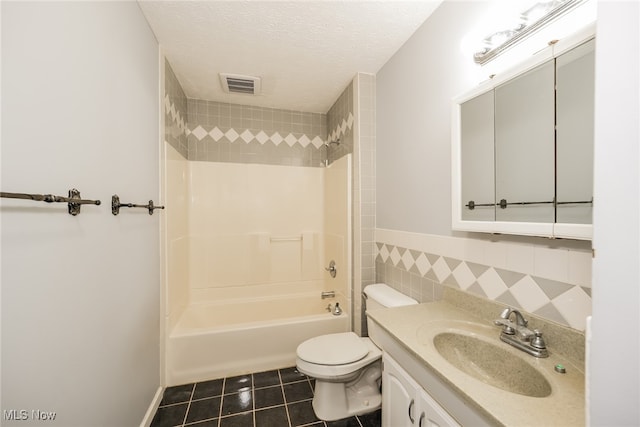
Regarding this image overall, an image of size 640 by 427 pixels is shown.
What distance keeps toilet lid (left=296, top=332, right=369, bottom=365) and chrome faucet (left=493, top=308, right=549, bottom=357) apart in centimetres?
81

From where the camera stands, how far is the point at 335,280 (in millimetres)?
2471

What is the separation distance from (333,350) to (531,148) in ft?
4.81

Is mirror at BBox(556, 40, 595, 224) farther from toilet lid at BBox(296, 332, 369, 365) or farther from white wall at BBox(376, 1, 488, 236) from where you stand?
toilet lid at BBox(296, 332, 369, 365)

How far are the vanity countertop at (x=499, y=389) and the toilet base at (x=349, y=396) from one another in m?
0.72

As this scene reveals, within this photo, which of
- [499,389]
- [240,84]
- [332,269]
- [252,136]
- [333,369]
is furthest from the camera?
[252,136]

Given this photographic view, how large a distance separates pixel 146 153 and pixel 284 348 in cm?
176

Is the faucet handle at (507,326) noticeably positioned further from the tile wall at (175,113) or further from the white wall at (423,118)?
A: the tile wall at (175,113)

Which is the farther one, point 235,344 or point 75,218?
point 235,344

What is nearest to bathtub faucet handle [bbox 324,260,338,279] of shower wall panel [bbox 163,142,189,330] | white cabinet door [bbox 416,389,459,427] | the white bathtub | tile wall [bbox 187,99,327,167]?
the white bathtub

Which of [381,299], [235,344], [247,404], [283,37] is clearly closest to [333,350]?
[381,299]

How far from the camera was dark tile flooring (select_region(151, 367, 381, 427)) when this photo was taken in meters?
1.51

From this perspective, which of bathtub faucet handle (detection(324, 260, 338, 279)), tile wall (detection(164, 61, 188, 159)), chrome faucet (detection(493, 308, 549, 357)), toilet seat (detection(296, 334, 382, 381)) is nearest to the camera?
chrome faucet (detection(493, 308, 549, 357))

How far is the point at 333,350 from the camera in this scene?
156 cm

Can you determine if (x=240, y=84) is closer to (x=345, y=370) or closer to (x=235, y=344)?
(x=235, y=344)
